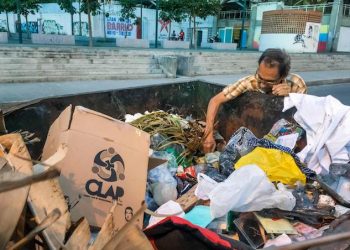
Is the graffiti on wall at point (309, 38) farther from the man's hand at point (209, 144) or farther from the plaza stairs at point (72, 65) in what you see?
the man's hand at point (209, 144)

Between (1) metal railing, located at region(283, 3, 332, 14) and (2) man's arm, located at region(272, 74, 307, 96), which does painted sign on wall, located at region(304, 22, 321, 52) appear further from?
(2) man's arm, located at region(272, 74, 307, 96)

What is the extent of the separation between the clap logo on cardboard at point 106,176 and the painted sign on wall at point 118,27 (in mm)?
26170

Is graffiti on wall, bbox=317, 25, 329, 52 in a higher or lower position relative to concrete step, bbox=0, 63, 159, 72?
higher

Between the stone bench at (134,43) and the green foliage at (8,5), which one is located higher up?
the green foliage at (8,5)

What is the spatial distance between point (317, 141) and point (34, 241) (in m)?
2.12

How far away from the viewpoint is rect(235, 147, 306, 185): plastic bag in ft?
7.21

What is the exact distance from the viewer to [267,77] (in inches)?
120

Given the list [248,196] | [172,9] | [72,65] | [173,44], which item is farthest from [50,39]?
[248,196]

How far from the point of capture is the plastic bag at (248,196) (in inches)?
72.6

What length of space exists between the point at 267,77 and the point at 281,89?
18 cm

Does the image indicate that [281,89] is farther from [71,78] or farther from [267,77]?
[71,78]

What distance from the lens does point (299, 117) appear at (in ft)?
8.74

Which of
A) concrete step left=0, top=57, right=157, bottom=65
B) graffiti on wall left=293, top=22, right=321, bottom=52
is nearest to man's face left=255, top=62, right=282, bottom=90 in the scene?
concrete step left=0, top=57, right=157, bottom=65

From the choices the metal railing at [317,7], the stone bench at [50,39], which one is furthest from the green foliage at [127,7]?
the metal railing at [317,7]
